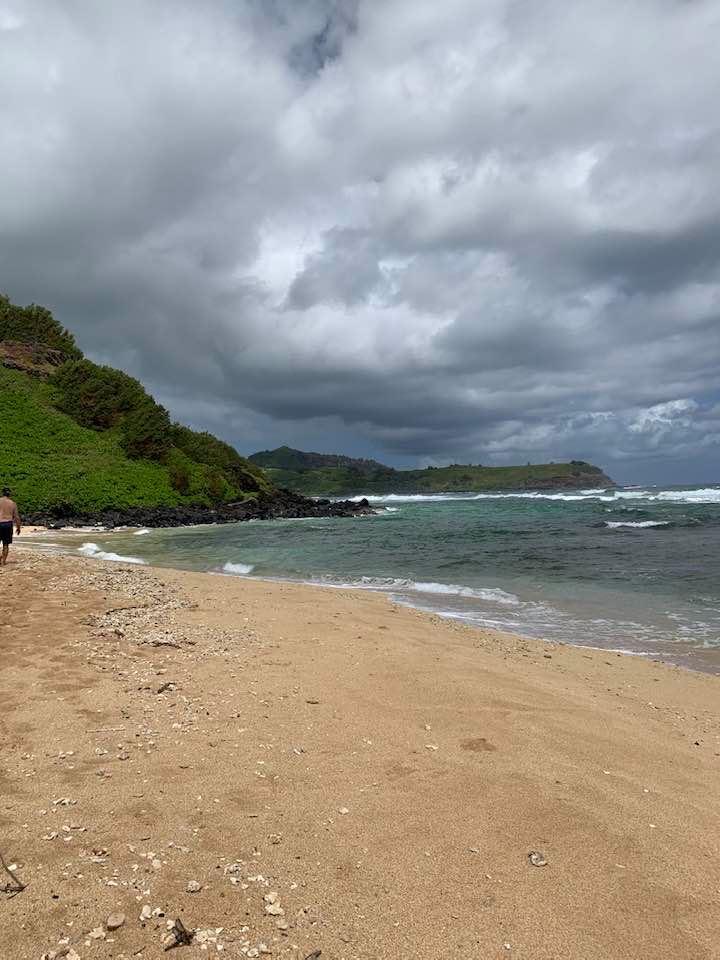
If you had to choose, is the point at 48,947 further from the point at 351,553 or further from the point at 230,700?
the point at 351,553

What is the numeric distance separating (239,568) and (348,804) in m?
18.0

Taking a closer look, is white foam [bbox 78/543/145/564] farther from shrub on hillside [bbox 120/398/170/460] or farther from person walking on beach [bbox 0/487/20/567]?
shrub on hillside [bbox 120/398/170/460]

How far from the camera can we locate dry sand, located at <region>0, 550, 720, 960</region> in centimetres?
296

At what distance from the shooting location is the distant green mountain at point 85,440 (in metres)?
47.1

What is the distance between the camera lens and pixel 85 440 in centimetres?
5609

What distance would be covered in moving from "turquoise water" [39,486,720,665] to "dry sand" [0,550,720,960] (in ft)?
15.3

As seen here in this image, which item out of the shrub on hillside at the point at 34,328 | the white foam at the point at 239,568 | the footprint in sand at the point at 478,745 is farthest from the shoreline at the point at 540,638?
the shrub on hillside at the point at 34,328

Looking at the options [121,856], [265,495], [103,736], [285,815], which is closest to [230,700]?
[103,736]

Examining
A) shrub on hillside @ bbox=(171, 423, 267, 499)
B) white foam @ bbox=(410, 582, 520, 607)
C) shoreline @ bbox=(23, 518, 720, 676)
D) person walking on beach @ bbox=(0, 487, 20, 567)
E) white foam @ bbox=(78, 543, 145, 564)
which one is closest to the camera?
shoreline @ bbox=(23, 518, 720, 676)

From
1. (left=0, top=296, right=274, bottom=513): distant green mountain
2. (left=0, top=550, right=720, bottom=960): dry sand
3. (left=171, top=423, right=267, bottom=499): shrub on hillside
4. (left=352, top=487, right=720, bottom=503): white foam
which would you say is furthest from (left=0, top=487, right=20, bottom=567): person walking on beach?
(left=352, top=487, right=720, bottom=503): white foam

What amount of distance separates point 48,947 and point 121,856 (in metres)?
0.71

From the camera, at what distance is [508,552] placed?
2500cm

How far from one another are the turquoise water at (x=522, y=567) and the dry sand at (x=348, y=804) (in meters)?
4.66

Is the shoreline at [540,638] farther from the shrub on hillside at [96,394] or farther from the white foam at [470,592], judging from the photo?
the shrub on hillside at [96,394]
